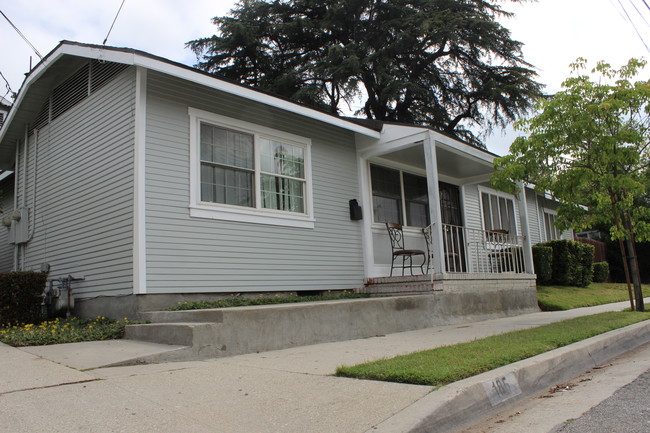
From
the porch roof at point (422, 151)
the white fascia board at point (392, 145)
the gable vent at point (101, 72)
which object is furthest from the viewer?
the porch roof at point (422, 151)

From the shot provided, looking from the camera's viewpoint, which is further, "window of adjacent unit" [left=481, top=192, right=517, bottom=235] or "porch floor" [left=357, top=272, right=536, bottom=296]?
"window of adjacent unit" [left=481, top=192, right=517, bottom=235]

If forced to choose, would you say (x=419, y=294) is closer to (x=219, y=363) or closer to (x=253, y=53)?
(x=219, y=363)

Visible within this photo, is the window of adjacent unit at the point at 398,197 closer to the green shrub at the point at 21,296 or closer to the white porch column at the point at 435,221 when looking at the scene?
the white porch column at the point at 435,221

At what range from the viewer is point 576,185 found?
9078mm

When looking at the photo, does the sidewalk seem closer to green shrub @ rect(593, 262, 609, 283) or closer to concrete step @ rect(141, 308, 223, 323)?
concrete step @ rect(141, 308, 223, 323)

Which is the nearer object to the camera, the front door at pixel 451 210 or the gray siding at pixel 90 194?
the gray siding at pixel 90 194

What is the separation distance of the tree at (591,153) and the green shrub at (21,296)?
7855 mm

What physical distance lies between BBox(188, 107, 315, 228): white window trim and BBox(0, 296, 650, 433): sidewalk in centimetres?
273

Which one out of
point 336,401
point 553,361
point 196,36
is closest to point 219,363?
point 336,401

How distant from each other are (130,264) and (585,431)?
5.81m

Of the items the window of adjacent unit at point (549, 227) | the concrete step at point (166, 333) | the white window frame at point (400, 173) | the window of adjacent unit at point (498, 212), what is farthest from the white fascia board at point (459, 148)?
the window of adjacent unit at point (549, 227)

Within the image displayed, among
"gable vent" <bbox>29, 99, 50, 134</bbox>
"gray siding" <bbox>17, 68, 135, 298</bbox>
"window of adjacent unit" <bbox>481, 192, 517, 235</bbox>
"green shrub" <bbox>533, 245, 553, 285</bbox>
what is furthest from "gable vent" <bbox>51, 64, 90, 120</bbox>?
"green shrub" <bbox>533, 245, 553, 285</bbox>

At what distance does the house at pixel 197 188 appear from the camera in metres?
7.32

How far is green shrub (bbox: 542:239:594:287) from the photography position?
51.2 ft
